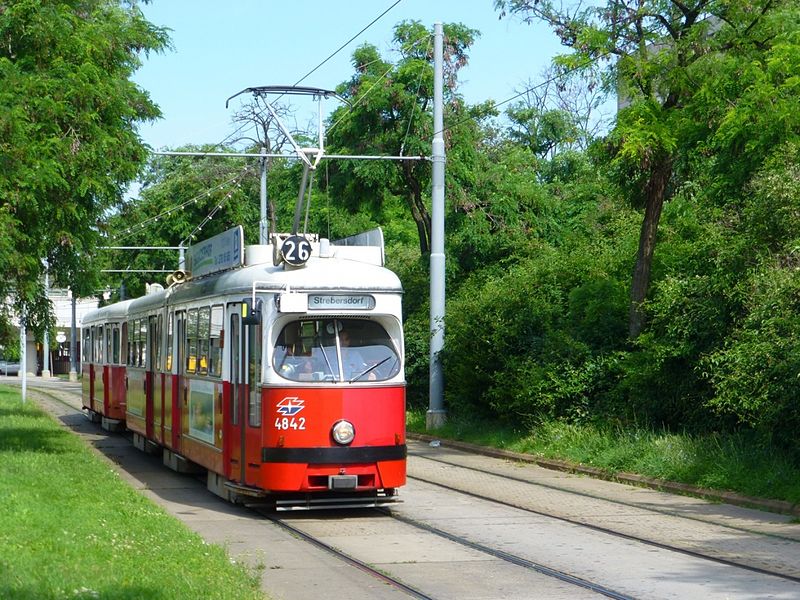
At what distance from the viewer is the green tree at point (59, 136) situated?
57.5 ft

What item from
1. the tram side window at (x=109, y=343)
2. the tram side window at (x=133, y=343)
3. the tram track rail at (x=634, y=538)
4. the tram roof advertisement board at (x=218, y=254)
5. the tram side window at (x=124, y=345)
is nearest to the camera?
the tram track rail at (x=634, y=538)

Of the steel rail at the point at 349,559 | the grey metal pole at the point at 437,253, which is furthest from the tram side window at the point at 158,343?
the grey metal pole at the point at 437,253

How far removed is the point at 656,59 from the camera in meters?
20.3

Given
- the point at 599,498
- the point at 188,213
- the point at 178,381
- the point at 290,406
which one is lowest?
the point at 599,498

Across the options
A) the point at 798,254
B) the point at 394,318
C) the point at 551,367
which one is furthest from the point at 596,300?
the point at 394,318

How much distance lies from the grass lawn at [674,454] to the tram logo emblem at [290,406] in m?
6.23

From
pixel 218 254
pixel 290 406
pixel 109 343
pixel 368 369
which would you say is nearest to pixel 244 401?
pixel 290 406

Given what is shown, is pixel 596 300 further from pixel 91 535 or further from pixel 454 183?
pixel 91 535

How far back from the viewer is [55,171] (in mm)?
17641

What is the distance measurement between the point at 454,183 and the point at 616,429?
1365cm

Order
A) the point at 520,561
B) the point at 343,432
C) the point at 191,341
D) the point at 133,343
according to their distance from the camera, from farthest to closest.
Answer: the point at 133,343, the point at 191,341, the point at 343,432, the point at 520,561

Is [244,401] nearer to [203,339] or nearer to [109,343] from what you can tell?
[203,339]

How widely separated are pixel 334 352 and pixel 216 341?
7.70 feet

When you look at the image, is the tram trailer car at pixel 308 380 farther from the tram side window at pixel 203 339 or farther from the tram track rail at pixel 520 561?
the tram track rail at pixel 520 561
